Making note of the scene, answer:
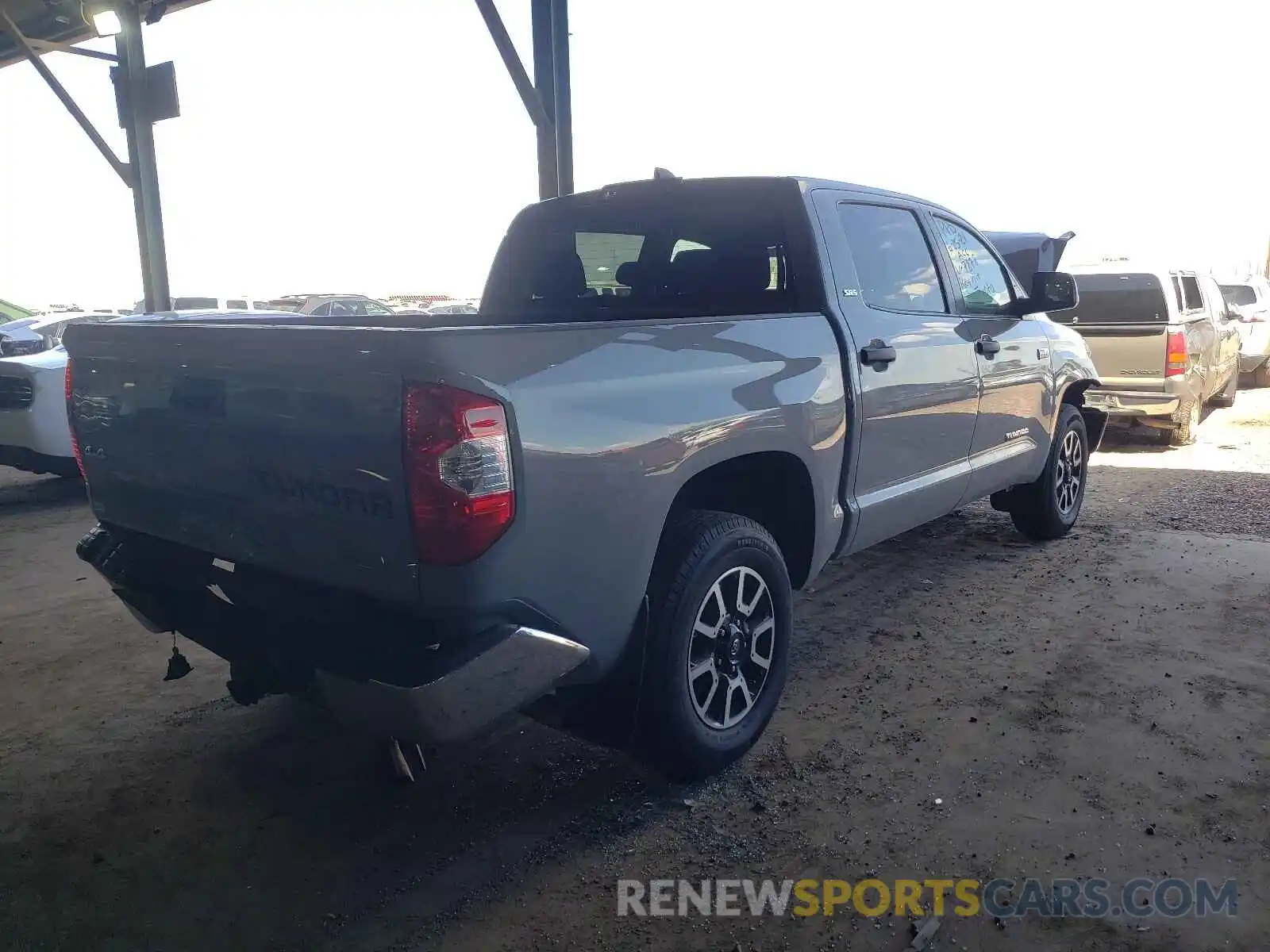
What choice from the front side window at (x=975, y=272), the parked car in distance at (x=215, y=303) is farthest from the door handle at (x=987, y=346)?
the parked car in distance at (x=215, y=303)

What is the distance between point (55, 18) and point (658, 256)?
473 inches

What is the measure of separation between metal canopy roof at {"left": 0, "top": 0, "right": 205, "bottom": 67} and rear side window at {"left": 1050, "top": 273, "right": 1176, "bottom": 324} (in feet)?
33.7

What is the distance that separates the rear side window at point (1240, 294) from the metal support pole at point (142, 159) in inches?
604

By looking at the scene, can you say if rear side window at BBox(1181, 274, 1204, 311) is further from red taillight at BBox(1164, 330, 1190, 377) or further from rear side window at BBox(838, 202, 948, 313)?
rear side window at BBox(838, 202, 948, 313)

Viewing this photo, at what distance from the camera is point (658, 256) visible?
12.5 ft

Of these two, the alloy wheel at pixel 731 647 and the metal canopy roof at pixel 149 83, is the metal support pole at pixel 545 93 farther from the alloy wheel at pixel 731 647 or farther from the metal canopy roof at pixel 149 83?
the alloy wheel at pixel 731 647

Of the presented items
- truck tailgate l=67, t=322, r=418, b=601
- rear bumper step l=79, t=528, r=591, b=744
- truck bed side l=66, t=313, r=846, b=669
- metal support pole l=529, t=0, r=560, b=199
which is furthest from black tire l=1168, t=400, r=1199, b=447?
truck tailgate l=67, t=322, r=418, b=601

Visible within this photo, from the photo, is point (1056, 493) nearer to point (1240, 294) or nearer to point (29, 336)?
point (1240, 294)

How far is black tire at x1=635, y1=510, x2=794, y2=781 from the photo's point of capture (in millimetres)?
2674

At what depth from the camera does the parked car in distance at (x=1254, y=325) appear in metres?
13.1

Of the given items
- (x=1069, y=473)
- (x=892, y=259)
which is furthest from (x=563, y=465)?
(x=1069, y=473)

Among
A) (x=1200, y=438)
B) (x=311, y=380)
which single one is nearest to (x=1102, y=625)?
(x=311, y=380)

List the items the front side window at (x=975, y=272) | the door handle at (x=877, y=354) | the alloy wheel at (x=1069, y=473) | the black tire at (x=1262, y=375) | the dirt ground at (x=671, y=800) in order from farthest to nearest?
1. the black tire at (x=1262, y=375)
2. the alloy wheel at (x=1069, y=473)
3. the front side window at (x=975, y=272)
4. the door handle at (x=877, y=354)
5. the dirt ground at (x=671, y=800)

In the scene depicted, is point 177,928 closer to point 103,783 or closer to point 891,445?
point 103,783
